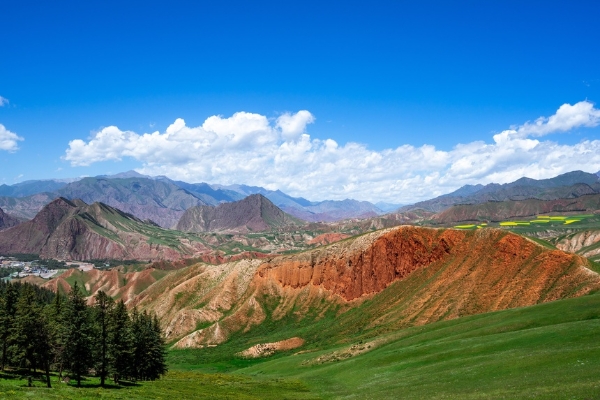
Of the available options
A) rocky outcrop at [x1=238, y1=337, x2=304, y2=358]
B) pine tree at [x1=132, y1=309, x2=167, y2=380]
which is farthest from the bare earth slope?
pine tree at [x1=132, y1=309, x2=167, y2=380]

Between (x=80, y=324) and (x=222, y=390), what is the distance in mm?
20281

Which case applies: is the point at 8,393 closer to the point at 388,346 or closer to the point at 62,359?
the point at 62,359

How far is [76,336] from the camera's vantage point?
53.5 meters

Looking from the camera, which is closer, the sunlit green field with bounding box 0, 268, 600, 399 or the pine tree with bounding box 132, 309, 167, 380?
the sunlit green field with bounding box 0, 268, 600, 399

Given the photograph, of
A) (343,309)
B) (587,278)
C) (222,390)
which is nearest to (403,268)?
(343,309)

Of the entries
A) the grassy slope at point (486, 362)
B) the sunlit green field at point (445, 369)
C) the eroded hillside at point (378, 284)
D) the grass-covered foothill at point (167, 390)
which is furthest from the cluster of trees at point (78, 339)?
the eroded hillside at point (378, 284)

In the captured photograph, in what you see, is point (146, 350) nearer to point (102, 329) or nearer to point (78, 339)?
point (102, 329)

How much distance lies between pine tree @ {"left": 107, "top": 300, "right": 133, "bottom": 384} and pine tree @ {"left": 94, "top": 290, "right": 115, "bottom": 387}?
71 cm

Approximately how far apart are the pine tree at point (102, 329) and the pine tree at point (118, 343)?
28.1 inches

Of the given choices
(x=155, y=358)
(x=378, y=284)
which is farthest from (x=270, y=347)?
(x=155, y=358)

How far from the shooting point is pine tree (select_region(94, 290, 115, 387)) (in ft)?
179

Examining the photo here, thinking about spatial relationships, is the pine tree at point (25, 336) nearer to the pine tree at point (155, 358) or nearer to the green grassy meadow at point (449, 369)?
the green grassy meadow at point (449, 369)

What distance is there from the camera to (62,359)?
56.4 metres

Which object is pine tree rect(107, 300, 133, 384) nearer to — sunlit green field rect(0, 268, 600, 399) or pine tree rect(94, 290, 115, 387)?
pine tree rect(94, 290, 115, 387)
